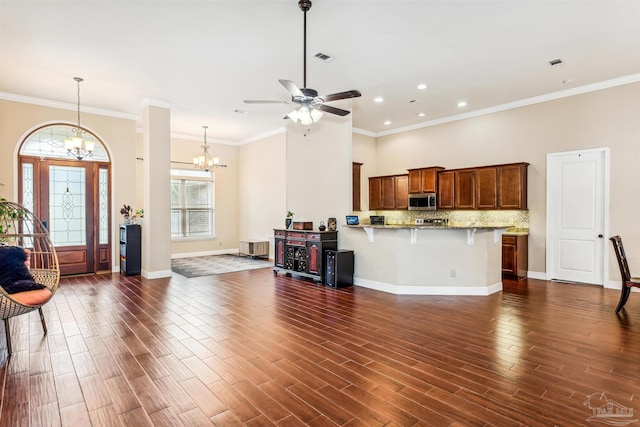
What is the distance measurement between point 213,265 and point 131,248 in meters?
1.93

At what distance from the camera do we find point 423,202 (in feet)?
26.6

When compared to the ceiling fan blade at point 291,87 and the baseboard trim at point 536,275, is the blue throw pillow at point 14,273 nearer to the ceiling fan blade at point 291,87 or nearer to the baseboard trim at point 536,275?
the ceiling fan blade at point 291,87

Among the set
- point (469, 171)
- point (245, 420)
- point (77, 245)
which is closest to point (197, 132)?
point (77, 245)

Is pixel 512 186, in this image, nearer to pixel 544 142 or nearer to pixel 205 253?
pixel 544 142

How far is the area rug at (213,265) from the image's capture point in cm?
739

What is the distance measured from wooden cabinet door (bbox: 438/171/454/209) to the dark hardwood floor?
299cm

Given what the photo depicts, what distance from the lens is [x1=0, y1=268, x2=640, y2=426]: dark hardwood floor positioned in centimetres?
225

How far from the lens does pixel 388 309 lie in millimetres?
4594

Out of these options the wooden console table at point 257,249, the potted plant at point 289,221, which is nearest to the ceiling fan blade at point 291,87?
the potted plant at point 289,221

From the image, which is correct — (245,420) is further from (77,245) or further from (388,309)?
(77,245)

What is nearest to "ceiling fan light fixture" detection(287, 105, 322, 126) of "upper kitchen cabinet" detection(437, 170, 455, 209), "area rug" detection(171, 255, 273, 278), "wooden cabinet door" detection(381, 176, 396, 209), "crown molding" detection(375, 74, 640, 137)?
"area rug" detection(171, 255, 273, 278)

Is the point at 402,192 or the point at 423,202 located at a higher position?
the point at 402,192

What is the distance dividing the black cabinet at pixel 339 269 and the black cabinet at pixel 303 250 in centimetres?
19

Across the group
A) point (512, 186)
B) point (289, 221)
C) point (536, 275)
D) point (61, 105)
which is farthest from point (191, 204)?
point (536, 275)
